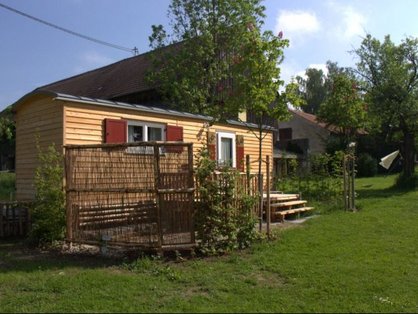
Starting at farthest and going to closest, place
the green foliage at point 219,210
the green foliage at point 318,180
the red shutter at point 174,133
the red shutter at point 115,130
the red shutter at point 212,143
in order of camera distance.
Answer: the green foliage at point 318,180
the red shutter at point 212,143
the red shutter at point 174,133
the red shutter at point 115,130
the green foliage at point 219,210

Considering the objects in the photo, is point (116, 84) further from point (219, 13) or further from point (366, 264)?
point (366, 264)

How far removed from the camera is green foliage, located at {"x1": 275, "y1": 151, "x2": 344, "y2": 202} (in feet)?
49.5

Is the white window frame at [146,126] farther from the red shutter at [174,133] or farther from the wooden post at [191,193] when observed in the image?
the wooden post at [191,193]

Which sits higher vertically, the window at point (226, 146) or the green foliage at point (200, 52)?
the green foliage at point (200, 52)

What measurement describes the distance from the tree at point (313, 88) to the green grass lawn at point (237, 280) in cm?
6047

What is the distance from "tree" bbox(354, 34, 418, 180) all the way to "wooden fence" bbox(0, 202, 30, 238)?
1654 cm

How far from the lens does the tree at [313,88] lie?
222 feet

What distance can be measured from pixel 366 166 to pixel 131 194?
29.8 m

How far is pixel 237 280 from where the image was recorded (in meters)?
6.23

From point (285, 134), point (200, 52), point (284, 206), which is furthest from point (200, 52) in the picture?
point (285, 134)

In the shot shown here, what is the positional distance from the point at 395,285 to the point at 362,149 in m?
34.2

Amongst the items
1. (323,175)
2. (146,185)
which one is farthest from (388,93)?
(146,185)

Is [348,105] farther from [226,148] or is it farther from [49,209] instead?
[49,209]

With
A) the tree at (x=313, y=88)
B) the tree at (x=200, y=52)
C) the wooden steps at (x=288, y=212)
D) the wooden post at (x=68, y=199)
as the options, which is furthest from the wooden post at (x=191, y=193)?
the tree at (x=313, y=88)
